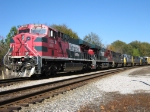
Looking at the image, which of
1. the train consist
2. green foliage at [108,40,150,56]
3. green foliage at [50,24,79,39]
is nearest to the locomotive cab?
the train consist

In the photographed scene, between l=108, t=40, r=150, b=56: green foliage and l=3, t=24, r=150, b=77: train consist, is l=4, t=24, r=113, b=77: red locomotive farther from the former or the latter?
l=108, t=40, r=150, b=56: green foliage

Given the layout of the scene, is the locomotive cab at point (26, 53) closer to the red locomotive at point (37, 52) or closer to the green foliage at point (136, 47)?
the red locomotive at point (37, 52)

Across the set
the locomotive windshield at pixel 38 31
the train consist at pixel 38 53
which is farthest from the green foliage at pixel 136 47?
the locomotive windshield at pixel 38 31

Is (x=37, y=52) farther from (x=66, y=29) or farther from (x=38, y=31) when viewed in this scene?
(x=66, y=29)

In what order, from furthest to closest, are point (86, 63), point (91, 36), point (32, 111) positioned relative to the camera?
point (91, 36)
point (86, 63)
point (32, 111)

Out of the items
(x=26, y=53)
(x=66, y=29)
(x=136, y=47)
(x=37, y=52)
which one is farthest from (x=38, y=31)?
(x=136, y=47)

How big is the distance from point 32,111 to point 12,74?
8.07m

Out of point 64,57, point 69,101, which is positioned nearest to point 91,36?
point 64,57

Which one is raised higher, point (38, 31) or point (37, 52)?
point (38, 31)

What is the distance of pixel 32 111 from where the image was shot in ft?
17.1

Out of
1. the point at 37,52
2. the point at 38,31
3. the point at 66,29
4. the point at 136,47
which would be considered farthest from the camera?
the point at 136,47

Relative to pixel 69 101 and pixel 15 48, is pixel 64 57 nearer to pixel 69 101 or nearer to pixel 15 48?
pixel 15 48

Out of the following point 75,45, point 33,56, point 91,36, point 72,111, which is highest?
point 91,36

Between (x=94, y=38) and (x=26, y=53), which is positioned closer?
(x=26, y=53)
